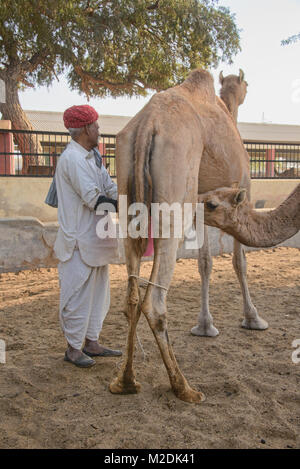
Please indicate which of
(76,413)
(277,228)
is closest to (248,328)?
(277,228)

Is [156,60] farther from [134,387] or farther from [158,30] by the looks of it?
[134,387]

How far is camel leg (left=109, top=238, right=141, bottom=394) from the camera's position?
314 centimetres

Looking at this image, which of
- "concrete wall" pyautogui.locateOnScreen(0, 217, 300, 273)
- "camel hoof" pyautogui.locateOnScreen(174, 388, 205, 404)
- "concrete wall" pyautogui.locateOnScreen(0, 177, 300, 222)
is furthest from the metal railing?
"camel hoof" pyautogui.locateOnScreen(174, 388, 205, 404)

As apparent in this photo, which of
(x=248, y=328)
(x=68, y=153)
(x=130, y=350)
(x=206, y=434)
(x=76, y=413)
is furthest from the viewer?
(x=248, y=328)

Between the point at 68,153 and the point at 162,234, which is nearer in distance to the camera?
the point at 162,234

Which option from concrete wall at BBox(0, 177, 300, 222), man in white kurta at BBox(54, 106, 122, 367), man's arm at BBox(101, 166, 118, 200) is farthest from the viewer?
concrete wall at BBox(0, 177, 300, 222)

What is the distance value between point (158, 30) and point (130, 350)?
Answer: 46.0ft

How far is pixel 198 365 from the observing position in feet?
12.4

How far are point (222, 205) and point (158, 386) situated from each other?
1.43 meters

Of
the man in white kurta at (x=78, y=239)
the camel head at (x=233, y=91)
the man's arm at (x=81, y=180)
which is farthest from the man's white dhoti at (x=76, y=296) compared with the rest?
the camel head at (x=233, y=91)

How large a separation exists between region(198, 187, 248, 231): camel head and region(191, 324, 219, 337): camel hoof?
1.51 m
